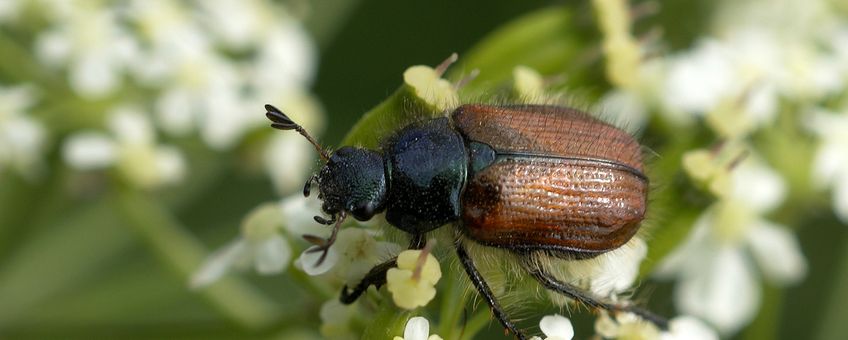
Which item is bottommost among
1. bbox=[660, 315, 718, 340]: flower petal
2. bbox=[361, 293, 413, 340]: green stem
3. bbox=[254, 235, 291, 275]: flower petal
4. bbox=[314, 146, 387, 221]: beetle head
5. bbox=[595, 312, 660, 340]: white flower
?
bbox=[660, 315, 718, 340]: flower petal

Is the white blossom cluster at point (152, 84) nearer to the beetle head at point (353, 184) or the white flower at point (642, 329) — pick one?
the beetle head at point (353, 184)

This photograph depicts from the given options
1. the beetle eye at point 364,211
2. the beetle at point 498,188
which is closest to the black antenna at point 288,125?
the beetle at point 498,188

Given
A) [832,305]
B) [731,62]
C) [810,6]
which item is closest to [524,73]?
[731,62]

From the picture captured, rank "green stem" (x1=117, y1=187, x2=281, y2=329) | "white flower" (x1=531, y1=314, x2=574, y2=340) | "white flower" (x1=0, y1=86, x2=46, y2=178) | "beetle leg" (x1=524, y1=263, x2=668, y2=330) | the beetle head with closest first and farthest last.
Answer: "white flower" (x1=531, y1=314, x2=574, y2=340) < the beetle head < "beetle leg" (x1=524, y1=263, x2=668, y2=330) < "green stem" (x1=117, y1=187, x2=281, y2=329) < "white flower" (x1=0, y1=86, x2=46, y2=178)

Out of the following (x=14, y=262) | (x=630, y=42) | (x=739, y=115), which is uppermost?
(x=14, y=262)

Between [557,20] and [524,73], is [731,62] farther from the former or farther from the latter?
[524,73]

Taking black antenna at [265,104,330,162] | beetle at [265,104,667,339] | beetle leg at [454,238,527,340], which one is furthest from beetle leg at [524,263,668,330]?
black antenna at [265,104,330,162]

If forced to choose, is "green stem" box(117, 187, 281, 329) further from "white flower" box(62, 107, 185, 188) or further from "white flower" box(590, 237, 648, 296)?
"white flower" box(590, 237, 648, 296)
